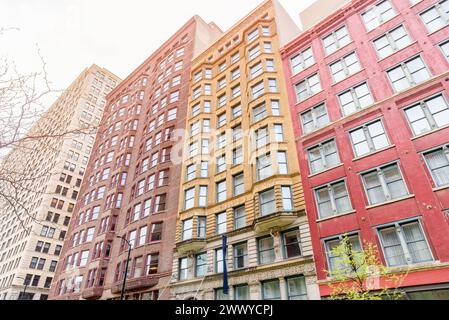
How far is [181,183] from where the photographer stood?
3459 centimetres

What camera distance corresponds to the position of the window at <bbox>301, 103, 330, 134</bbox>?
25594mm

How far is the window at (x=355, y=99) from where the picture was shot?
23.5 meters

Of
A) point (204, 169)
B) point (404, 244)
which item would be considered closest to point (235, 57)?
point (204, 169)

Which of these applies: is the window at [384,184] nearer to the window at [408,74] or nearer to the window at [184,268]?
the window at [408,74]

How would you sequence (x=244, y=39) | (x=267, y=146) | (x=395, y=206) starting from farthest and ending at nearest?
(x=244, y=39) < (x=267, y=146) < (x=395, y=206)

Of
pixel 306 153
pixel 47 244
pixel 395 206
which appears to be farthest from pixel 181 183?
pixel 47 244

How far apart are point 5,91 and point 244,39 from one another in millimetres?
36651

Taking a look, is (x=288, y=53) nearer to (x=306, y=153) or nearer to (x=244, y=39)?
(x=244, y=39)

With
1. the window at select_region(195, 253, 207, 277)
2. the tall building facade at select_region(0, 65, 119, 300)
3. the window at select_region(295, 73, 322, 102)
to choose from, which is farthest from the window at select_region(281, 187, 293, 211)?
the tall building facade at select_region(0, 65, 119, 300)

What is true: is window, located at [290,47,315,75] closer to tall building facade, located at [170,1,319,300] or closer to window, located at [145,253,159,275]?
tall building facade, located at [170,1,319,300]

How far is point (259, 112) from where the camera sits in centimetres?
3091

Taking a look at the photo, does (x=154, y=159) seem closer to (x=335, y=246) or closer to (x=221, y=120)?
(x=221, y=120)

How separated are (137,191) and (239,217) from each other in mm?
18915

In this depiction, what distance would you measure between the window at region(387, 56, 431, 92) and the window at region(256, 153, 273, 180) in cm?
1177
